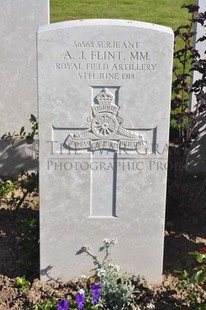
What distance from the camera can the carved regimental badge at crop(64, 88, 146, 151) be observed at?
3.87 meters

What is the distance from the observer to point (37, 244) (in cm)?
450

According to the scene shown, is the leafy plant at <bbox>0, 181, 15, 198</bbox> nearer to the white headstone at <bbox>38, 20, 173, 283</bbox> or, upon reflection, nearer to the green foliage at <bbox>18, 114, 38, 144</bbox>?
the green foliage at <bbox>18, 114, 38, 144</bbox>

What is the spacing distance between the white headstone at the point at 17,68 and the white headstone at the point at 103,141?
5.66 ft

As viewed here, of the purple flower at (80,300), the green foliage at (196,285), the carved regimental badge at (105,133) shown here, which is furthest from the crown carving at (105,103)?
the purple flower at (80,300)

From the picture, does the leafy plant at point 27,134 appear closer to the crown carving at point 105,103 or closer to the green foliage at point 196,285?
the crown carving at point 105,103

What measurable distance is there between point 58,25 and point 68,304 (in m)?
1.67

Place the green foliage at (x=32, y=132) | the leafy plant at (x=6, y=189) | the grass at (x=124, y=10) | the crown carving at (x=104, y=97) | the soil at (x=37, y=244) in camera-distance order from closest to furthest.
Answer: the crown carving at (x=104, y=97) < the soil at (x=37, y=244) < the leafy plant at (x=6, y=189) < the green foliage at (x=32, y=132) < the grass at (x=124, y=10)

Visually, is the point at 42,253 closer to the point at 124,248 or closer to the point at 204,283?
the point at 124,248

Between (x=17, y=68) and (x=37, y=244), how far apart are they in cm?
181

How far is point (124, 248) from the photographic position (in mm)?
4199

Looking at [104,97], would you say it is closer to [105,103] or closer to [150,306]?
[105,103]

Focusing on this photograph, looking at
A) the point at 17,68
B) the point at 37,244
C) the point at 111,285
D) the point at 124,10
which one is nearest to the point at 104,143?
the point at 111,285

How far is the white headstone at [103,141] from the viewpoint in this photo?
3.77 m

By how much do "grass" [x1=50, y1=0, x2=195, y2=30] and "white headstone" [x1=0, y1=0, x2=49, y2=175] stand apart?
4.49 meters
